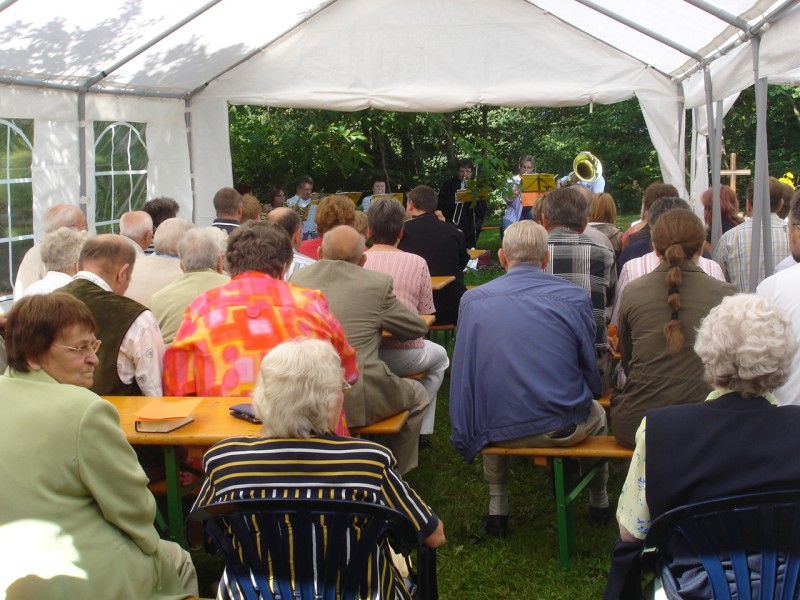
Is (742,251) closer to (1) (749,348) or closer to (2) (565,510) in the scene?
(2) (565,510)

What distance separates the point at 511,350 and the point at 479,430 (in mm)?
345

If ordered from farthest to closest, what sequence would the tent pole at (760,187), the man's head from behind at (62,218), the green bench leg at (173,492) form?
the man's head from behind at (62,218) → the tent pole at (760,187) → the green bench leg at (173,492)

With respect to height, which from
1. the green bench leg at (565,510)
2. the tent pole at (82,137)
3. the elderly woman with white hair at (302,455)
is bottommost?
the green bench leg at (565,510)

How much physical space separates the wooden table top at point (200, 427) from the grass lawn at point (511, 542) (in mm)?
729

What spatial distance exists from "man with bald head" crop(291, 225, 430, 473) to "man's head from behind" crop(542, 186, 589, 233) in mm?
905

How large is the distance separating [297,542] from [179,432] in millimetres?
1023

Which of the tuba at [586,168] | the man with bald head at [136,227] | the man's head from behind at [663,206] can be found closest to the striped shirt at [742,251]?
the man's head from behind at [663,206]

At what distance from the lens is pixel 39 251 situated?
4910mm

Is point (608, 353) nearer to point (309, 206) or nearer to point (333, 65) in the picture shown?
point (333, 65)

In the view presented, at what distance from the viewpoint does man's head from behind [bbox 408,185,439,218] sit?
21.1 feet

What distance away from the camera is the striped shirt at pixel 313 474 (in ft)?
6.98

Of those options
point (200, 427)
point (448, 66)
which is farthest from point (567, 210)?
point (448, 66)

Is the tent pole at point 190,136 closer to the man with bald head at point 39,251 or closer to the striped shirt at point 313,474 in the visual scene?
the man with bald head at point 39,251

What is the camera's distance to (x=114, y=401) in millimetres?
3281
